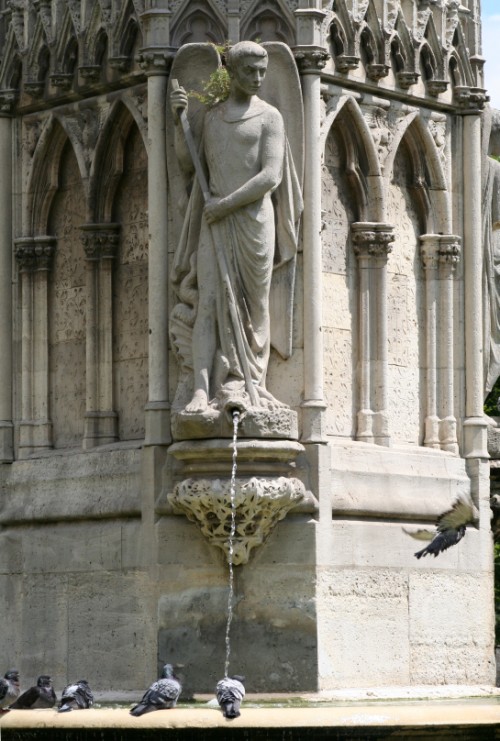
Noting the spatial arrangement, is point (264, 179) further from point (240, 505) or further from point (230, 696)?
point (230, 696)

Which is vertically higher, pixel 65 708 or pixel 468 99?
pixel 468 99

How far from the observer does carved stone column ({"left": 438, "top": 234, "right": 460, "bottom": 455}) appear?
25.5 m

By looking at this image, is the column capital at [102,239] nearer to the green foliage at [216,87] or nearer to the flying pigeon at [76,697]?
the green foliage at [216,87]

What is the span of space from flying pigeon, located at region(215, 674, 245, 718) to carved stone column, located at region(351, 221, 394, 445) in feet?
12.9

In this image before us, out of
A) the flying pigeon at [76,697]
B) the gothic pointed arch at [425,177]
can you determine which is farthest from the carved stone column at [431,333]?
the flying pigeon at [76,697]

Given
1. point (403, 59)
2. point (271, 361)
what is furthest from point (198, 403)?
point (403, 59)

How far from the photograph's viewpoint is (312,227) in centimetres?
2359

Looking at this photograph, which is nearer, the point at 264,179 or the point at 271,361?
the point at 264,179

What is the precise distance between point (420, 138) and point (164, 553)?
4.93 meters

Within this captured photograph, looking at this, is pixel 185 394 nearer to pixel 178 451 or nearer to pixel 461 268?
pixel 178 451

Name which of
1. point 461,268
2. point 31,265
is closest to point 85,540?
point 31,265

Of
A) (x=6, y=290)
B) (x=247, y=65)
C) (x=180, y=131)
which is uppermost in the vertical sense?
(x=247, y=65)

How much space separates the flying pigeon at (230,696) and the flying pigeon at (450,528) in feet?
11.7

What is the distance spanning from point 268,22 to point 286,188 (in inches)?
Answer: 62.1
